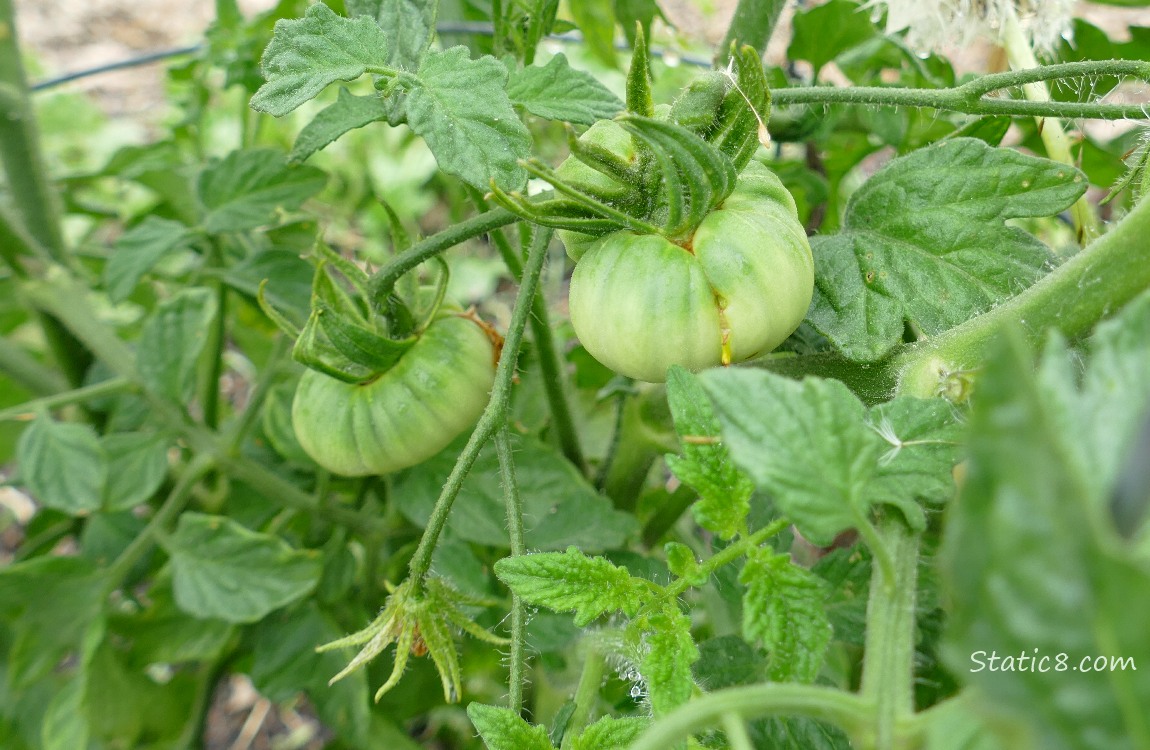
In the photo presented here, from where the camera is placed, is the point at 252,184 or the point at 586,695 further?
the point at 252,184

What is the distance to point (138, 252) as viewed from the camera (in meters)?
0.99

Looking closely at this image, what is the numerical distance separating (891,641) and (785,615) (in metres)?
0.12

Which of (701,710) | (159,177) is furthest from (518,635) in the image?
(159,177)

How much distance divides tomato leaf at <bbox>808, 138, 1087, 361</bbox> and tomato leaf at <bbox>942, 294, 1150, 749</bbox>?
404mm

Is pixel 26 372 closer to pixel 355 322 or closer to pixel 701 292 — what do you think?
pixel 355 322

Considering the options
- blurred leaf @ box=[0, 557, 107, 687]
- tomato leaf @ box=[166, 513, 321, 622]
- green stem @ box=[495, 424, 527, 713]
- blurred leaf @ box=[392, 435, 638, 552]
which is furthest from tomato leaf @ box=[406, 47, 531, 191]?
blurred leaf @ box=[0, 557, 107, 687]

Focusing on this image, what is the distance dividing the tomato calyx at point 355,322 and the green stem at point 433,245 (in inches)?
0.8

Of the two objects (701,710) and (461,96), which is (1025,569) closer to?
(701,710)

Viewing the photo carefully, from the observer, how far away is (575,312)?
62cm

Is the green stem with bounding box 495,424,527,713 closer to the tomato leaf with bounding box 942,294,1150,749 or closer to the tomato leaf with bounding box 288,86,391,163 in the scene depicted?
the tomato leaf with bounding box 288,86,391,163

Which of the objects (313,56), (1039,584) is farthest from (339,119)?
(1039,584)

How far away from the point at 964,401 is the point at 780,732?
10.7 inches

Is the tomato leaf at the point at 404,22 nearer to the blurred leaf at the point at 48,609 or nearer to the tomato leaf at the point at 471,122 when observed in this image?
the tomato leaf at the point at 471,122

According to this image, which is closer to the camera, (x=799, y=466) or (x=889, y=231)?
(x=799, y=466)
